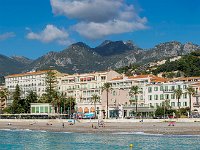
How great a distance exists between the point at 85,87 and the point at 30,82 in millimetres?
36818

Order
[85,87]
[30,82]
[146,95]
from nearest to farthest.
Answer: [146,95] → [85,87] → [30,82]

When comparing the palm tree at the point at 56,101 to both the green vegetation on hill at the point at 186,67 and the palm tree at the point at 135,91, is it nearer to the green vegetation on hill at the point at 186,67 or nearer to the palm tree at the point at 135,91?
the palm tree at the point at 135,91

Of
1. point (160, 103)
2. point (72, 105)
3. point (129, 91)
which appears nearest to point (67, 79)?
point (72, 105)

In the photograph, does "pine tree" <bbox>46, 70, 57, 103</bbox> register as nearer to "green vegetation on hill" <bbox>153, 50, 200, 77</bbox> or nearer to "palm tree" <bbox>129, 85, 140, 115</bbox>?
"palm tree" <bbox>129, 85, 140, 115</bbox>

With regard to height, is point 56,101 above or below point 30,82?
below

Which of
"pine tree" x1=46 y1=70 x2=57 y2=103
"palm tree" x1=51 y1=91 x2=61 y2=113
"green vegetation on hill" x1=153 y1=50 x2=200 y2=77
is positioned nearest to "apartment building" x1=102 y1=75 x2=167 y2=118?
"palm tree" x1=51 y1=91 x2=61 y2=113

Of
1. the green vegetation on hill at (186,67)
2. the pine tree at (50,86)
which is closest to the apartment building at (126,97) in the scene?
the pine tree at (50,86)

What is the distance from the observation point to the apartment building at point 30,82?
5979 inches

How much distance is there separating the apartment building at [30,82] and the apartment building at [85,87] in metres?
18.7

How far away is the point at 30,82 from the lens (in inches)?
6191

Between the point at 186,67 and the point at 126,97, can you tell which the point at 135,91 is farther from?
the point at 186,67

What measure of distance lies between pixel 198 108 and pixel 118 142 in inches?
2126

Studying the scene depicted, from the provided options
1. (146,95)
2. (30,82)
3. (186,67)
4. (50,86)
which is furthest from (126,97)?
(186,67)

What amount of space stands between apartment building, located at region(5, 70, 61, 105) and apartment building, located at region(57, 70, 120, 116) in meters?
18.7
